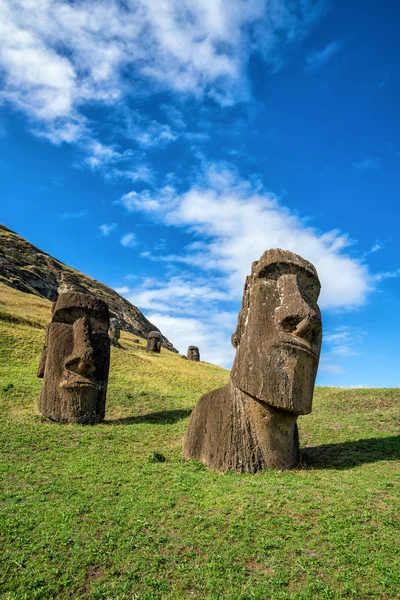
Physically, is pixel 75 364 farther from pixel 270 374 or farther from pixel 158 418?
pixel 270 374

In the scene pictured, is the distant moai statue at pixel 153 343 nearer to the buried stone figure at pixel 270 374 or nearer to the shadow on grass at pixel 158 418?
the shadow on grass at pixel 158 418

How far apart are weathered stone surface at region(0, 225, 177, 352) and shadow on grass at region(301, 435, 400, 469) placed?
→ 201 ft

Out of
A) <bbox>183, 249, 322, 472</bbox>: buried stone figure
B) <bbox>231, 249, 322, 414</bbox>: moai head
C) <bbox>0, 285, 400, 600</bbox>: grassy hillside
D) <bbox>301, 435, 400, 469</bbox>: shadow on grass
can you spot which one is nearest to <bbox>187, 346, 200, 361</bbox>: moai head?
<bbox>0, 285, 400, 600</bbox>: grassy hillside

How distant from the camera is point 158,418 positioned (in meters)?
16.5

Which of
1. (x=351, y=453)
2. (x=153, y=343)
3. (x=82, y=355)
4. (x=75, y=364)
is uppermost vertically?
(x=153, y=343)

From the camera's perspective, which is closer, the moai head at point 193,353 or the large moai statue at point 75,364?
the large moai statue at point 75,364

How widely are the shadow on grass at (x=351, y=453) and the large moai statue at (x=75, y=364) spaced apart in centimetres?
709

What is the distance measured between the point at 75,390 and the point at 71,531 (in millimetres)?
8245

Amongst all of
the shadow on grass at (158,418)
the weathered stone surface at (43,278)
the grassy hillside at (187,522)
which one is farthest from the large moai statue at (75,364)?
the weathered stone surface at (43,278)

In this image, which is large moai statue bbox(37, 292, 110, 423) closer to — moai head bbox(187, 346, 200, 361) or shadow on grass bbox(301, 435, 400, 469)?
shadow on grass bbox(301, 435, 400, 469)

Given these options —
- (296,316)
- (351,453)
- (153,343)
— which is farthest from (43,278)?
(296,316)

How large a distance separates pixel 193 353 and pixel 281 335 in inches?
1926

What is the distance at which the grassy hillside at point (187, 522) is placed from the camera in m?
5.47

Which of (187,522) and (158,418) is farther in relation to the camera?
(158,418)
